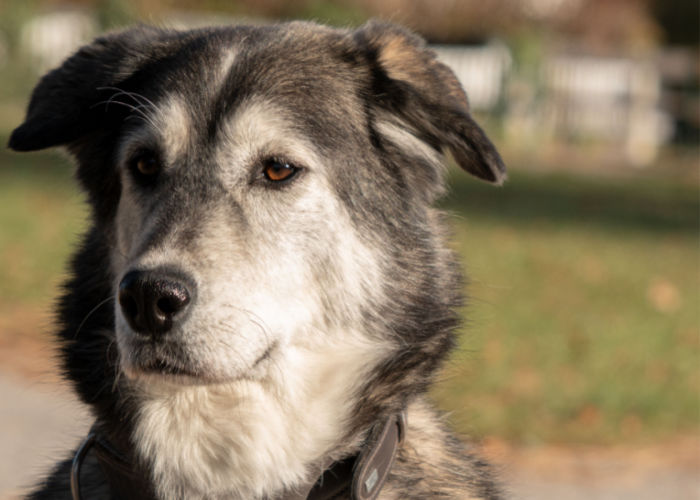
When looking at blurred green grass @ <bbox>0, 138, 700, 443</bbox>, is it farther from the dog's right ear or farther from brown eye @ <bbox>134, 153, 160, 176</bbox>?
Answer: brown eye @ <bbox>134, 153, 160, 176</bbox>

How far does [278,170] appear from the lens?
3.21 metres

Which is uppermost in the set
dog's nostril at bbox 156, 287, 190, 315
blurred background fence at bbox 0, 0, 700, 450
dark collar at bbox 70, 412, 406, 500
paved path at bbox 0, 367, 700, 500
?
dog's nostril at bbox 156, 287, 190, 315

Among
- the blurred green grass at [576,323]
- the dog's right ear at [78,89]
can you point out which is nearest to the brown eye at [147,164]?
the dog's right ear at [78,89]

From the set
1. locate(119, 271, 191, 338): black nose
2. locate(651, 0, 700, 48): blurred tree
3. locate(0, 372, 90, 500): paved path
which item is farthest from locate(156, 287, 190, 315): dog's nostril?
locate(651, 0, 700, 48): blurred tree

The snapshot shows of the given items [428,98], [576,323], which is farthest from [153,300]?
[576,323]

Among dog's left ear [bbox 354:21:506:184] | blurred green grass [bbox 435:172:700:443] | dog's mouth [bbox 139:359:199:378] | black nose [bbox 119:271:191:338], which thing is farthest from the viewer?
blurred green grass [bbox 435:172:700:443]

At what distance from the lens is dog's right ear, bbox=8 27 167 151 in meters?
3.24

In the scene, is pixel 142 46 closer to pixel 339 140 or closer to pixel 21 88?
pixel 339 140

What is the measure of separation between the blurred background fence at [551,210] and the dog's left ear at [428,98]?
0.74 ft

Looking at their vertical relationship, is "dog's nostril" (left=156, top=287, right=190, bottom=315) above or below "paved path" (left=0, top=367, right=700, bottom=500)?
above

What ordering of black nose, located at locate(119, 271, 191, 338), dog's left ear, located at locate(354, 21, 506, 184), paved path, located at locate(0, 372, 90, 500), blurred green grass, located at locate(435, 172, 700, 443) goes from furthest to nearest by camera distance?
blurred green grass, located at locate(435, 172, 700, 443)
paved path, located at locate(0, 372, 90, 500)
dog's left ear, located at locate(354, 21, 506, 184)
black nose, located at locate(119, 271, 191, 338)

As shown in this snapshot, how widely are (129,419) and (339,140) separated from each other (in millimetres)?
1161

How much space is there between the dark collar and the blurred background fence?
491 millimetres

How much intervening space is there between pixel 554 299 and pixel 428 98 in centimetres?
685
